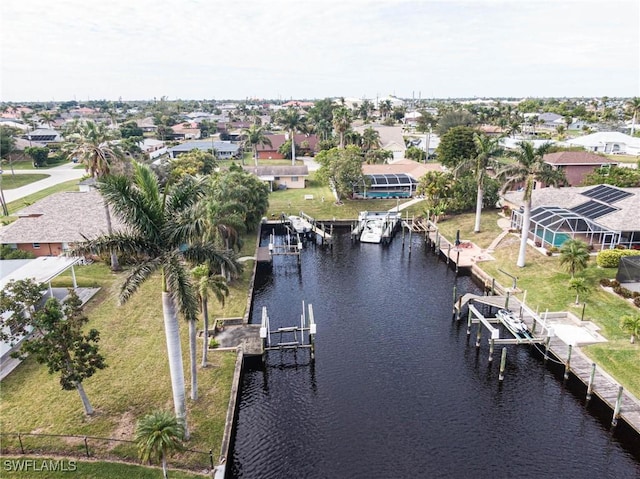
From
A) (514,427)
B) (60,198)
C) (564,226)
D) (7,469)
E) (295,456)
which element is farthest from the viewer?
(60,198)

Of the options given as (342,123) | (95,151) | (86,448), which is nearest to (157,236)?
(86,448)

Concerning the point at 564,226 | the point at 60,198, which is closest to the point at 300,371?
the point at 564,226

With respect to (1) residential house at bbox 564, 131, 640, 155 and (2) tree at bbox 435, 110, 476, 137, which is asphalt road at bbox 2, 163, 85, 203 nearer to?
(2) tree at bbox 435, 110, 476, 137

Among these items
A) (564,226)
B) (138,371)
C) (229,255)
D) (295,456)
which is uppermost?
(229,255)

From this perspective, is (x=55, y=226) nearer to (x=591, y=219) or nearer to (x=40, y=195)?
(x=40, y=195)

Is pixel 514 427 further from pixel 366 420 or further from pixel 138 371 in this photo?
pixel 138 371

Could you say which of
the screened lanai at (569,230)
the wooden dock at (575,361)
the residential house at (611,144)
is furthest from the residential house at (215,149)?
the wooden dock at (575,361)
